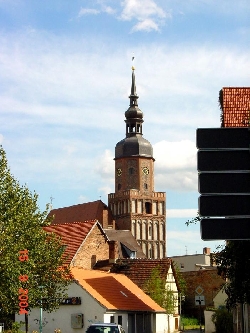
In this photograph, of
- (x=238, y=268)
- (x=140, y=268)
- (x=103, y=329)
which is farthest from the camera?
(x=140, y=268)

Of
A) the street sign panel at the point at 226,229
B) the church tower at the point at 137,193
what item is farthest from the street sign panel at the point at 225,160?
the church tower at the point at 137,193

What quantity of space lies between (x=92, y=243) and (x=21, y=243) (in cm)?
2642

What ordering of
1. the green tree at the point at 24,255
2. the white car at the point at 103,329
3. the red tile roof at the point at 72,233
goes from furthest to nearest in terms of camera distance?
the red tile roof at the point at 72,233
the green tree at the point at 24,255
the white car at the point at 103,329

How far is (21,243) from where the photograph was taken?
3503 centimetres

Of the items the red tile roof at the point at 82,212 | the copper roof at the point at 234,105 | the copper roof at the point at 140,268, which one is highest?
the red tile roof at the point at 82,212

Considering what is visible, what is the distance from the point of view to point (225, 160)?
9.84 m

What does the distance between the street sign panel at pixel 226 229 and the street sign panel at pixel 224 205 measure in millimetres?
100

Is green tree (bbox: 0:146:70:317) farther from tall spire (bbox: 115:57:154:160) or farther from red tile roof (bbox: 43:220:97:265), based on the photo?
tall spire (bbox: 115:57:154:160)

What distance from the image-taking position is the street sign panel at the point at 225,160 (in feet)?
32.1

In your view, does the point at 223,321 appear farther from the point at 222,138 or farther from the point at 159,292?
the point at 222,138

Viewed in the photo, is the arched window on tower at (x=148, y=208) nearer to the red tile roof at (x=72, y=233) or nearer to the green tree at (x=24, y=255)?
the red tile roof at (x=72, y=233)

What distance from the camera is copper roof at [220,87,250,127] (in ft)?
88.3

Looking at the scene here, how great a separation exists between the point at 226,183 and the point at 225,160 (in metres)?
0.34

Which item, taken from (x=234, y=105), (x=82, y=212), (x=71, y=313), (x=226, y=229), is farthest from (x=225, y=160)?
(x=82, y=212)
